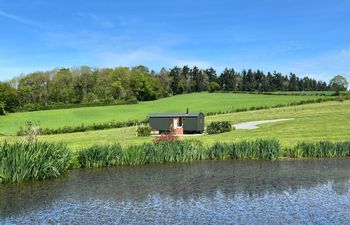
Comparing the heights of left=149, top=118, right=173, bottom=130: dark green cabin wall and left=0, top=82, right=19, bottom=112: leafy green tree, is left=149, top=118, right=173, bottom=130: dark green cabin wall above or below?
below

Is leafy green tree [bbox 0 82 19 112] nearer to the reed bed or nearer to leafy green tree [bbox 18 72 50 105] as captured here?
leafy green tree [bbox 18 72 50 105]

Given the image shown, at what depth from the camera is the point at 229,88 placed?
17512 cm

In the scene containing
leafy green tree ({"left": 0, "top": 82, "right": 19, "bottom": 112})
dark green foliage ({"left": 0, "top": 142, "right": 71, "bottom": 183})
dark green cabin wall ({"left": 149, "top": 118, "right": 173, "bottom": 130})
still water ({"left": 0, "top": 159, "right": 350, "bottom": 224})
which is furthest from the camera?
leafy green tree ({"left": 0, "top": 82, "right": 19, "bottom": 112})

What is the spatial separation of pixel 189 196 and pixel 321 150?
14.9 meters

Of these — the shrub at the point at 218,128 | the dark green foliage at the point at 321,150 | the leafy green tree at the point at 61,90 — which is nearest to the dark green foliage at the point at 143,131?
→ the shrub at the point at 218,128

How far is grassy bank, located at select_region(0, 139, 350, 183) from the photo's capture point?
22.6 meters

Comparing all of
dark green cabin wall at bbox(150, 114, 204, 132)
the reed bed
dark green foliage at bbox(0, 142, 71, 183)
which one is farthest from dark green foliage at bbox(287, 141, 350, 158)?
dark green cabin wall at bbox(150, 114, 204, 132)

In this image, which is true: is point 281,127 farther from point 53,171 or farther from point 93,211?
point 93,211

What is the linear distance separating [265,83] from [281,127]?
415 ft

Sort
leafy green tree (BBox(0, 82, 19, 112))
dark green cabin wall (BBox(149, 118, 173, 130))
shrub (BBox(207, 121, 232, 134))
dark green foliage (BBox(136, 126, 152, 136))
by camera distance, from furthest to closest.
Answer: leafy green tree (BBox(0, 82, 19, 112)) < dark green cabin wall (BBox(149, 118, 173, 130)) < dark green foliage (BBox(136, 126, 152, 136)) < shrub (BBox(207, 121, 232, 134))

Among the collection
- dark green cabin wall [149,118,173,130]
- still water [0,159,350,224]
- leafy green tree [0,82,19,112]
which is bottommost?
still water [0,159,350,224]

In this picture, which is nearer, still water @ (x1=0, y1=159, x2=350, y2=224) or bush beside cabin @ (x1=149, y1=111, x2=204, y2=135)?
still water @ (x1=0, y1=159, x2=350, y2=224)

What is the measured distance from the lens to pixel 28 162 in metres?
22.6

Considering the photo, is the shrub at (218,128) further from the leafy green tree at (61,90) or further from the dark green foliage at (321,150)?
the leafy green tree at (61,90)
